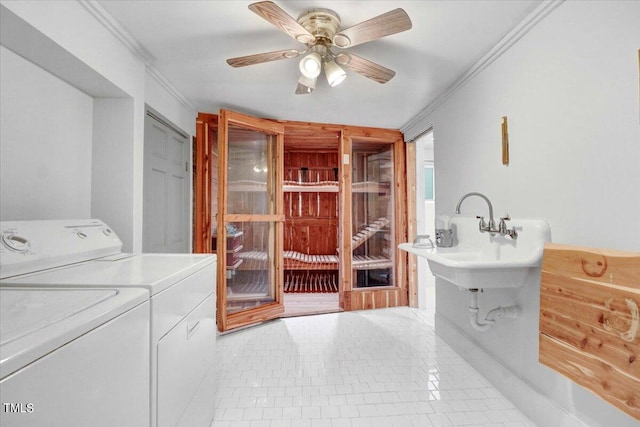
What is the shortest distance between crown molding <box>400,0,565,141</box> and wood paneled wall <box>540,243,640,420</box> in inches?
47.0

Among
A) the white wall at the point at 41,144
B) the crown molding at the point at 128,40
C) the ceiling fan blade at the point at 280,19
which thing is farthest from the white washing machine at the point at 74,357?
the crown molding at the point at 128,40

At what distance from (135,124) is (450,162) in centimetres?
241

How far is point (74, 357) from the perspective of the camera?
22.7 inches

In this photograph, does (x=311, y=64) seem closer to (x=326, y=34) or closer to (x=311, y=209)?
(x=326, y=34)

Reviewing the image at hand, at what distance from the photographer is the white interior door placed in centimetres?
222

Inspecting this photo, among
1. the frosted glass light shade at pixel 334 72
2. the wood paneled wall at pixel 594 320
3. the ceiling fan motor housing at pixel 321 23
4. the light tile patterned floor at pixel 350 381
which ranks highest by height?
the ceiling fan motor housing at pixel 321 23

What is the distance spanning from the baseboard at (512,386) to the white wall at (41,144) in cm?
273

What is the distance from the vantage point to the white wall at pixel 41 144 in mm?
1310

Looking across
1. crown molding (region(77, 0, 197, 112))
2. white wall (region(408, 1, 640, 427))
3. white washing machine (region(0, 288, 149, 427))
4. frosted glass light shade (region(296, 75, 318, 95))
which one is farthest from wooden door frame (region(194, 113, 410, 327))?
white washing machine (region(0, 288, 149, 427))

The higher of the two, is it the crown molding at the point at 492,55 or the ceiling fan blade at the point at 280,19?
the crown molding at the point at 492,55

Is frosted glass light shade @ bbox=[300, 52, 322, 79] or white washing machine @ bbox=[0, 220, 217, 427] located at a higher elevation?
frosted glass light shade @ bbox=[300, 52, 322, 79]

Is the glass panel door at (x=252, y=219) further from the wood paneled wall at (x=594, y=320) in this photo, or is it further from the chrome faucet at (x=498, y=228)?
the wood paneled wall at (x=594, y=320)

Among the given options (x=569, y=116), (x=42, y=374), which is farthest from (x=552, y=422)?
(x=42, y=374)

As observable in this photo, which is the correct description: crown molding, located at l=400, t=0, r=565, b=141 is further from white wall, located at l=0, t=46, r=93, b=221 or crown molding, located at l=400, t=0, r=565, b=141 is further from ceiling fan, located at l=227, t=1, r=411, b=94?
white wall, located at l=0, t=46, r=93, b=221
